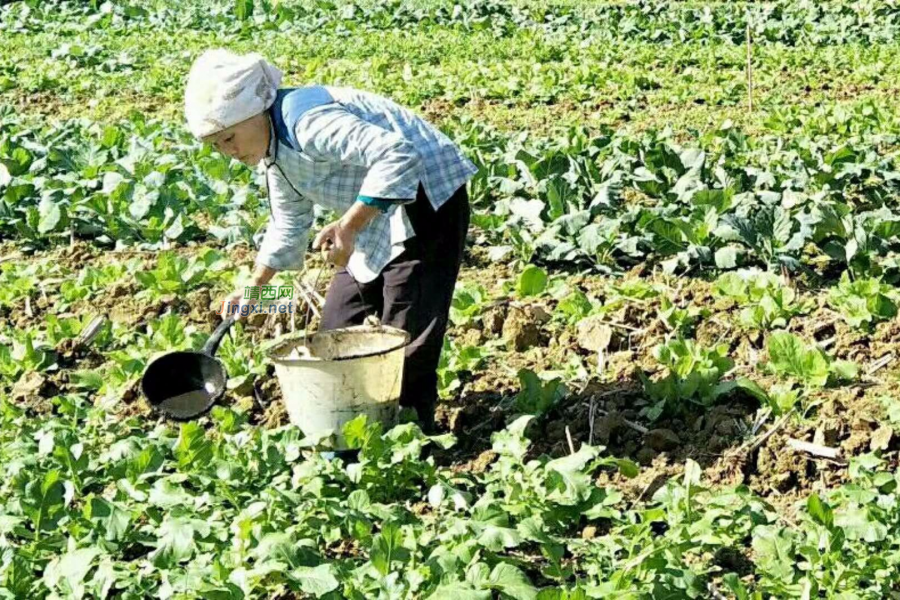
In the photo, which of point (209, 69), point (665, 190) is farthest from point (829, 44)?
point (209, 69)

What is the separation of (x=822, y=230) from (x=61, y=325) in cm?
343

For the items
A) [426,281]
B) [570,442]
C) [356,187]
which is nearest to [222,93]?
[356,187]

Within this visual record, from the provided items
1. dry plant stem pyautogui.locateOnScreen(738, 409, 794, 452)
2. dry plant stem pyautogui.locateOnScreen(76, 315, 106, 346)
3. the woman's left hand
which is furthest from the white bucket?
dry plant stem pyautogui.locateOnScreen(76, 315, 106, 346)

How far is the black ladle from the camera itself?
474 cm

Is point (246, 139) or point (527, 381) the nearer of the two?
point (246, 139)

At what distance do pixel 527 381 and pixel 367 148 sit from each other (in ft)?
4.15

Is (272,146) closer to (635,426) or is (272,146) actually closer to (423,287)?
(423,287)

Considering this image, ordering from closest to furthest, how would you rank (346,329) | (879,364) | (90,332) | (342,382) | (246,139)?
1. (246,139)
2. (342,382)
3. (346,329)
4. (879,364)
5. (90,332)

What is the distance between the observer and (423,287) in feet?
14.6

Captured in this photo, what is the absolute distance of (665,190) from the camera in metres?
7.46

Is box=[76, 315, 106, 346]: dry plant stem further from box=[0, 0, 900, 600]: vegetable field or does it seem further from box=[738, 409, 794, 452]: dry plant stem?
box=[738, 409, 794, 452]: dry plant stem

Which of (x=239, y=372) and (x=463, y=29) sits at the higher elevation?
(x=239, y=372)

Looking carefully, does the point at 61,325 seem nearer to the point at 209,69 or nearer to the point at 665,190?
the point at 209,69

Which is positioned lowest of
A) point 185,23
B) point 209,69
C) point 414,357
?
point 185,23
